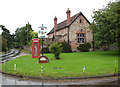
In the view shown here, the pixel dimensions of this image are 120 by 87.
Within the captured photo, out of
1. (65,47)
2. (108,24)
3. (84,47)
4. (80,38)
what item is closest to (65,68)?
(108,24)

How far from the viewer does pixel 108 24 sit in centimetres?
2197

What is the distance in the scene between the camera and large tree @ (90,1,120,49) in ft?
68.0

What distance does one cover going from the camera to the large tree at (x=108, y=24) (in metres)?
20.7

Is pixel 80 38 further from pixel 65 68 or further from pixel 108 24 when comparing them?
pixel 65 68

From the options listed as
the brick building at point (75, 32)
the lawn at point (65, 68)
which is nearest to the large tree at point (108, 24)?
the lawn at point (65, 68)

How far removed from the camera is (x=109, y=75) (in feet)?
30.0

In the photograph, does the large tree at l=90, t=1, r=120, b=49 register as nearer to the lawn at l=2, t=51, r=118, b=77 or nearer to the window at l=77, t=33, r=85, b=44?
the lawn at l=2, t=51, r=118, b=77

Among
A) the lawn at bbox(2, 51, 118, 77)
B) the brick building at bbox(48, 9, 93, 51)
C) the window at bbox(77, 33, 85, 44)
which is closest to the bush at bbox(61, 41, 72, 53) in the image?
the brick building at bbox(48, 9, 93, 51)

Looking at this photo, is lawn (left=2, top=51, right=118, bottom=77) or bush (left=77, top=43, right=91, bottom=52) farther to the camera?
bush (left=77, top=43, right=91, bottom=52)

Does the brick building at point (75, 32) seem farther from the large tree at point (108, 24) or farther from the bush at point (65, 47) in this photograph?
the large tree at point (108, 24)

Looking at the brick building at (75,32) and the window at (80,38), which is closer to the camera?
the brick building at (75,32)

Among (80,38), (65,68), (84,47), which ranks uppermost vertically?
(80,38)

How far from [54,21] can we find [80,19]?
8.67 meters

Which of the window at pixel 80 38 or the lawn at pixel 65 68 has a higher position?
the window at pixel 80 38
